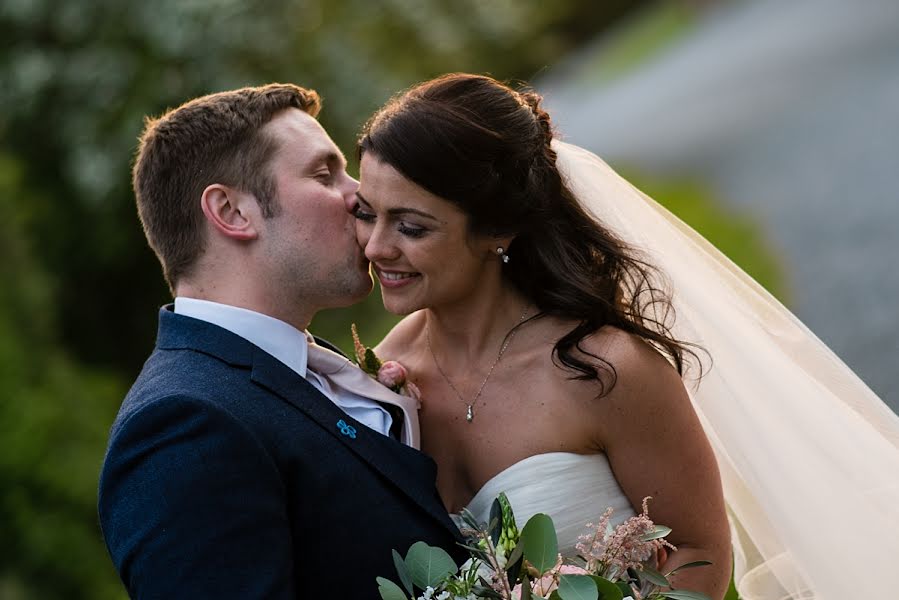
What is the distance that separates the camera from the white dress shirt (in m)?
3.38

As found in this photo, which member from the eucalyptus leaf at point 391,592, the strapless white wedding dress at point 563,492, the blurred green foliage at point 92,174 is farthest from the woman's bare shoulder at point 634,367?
the blurred green foliage at point 92,174

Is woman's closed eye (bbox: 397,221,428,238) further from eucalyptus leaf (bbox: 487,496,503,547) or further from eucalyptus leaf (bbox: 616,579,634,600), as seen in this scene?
eucalyptus leaf (bbox: 616,579,634,600)

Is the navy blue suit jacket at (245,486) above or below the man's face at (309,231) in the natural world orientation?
below

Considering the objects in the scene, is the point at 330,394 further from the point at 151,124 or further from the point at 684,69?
the point at 684,69

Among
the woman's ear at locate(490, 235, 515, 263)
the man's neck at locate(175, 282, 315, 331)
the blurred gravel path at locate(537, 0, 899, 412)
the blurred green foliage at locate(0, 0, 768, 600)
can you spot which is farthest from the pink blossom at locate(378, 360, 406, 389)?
the blurred green foliage at locate(0, 0, 768, 600)

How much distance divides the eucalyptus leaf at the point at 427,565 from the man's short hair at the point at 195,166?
1.15 m

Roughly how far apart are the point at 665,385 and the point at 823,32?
16949 millimetres

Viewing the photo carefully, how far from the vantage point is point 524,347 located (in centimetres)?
367

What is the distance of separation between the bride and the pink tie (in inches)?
6.8

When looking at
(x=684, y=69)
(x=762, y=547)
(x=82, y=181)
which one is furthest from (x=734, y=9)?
(x=762, y=547)

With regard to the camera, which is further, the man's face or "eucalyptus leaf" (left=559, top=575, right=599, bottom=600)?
the man's face

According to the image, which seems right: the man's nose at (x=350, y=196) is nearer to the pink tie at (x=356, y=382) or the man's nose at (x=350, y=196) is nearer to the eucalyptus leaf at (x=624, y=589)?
the pink tie at (x=356, y=382)

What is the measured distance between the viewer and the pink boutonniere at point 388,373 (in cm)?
375

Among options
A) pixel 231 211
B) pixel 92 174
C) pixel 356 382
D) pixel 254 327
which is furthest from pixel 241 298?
pixel 92 174
